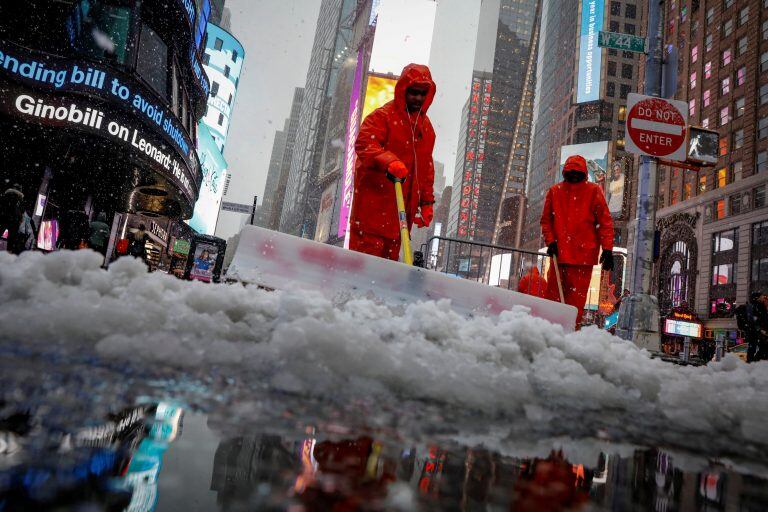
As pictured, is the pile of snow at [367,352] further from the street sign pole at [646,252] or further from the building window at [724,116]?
the building window at [724,116]

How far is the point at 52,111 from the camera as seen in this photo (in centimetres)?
955

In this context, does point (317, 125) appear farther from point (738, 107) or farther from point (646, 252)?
point (646, 252)

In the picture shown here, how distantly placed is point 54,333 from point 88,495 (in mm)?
897

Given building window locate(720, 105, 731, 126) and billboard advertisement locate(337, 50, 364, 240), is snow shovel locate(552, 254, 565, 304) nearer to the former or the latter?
billboard advertisement locate(337, 50, 364, 240)

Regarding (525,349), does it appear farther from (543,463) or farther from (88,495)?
(88,495)

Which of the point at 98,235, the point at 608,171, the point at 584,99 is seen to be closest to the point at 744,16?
the point at 608,171

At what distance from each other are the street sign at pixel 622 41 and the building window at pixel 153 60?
37.1 ft

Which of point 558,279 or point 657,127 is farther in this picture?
point 657,127

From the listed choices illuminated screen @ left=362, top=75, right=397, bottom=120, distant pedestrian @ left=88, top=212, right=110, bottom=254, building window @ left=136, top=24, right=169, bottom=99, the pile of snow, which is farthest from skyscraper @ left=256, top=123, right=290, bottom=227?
the pile of snow

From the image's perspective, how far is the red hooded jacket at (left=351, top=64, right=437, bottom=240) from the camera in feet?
13.9

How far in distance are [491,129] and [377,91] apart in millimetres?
95333

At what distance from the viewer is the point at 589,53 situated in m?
60.6

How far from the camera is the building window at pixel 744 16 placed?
37.6 meters

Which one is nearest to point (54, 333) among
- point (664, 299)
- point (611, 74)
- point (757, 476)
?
point (757, 476)
